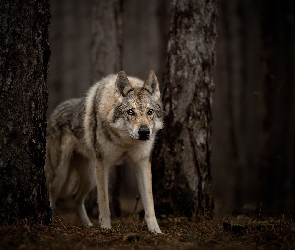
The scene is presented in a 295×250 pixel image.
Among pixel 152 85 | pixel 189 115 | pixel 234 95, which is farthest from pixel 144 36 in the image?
pixel 152 85

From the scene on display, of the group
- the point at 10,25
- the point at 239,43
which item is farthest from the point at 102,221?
the point at 239,43

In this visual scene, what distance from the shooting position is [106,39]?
762 centimetres

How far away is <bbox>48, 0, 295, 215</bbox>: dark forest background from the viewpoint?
36.0ft

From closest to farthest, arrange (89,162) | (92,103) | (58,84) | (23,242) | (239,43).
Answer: (23,242), (92,103), (89,162), (239,43), (58,84)

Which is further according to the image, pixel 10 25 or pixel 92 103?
pixel 92 103

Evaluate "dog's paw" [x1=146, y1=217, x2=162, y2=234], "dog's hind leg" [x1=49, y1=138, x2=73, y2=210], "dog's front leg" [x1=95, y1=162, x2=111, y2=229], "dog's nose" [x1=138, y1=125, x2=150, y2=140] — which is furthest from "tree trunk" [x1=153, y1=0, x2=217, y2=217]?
"dog's hind leg" [x1=49, y1=138, x2=73, y2=210]

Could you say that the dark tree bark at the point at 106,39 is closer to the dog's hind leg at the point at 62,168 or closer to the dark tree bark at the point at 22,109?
the dog's hind leg at the point at 62,168

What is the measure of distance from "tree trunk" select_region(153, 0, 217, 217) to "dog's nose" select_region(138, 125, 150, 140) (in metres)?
1.19

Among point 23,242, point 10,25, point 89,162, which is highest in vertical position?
point 10,25

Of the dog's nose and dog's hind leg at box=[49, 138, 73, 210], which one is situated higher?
the dog's nose

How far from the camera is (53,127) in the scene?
668 centimetres

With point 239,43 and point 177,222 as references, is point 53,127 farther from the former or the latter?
point 239,43

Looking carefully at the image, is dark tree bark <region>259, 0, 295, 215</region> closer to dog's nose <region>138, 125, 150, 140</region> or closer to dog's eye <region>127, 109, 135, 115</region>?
dog's eye <region>127, 109, 135, 115</region>

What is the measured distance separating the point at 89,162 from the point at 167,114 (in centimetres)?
170
